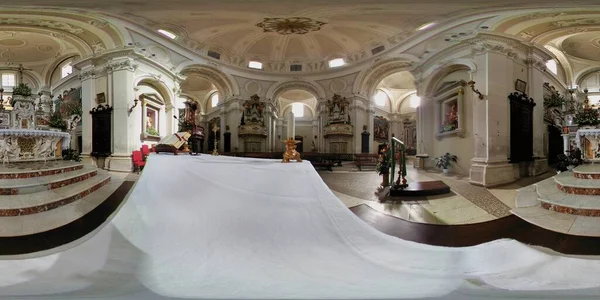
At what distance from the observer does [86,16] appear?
1.25 metres

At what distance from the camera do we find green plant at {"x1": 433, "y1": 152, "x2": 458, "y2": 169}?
1.10 metres

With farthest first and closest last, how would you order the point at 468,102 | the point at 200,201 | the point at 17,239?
the point at 200,201 < the point at 17,239 < the point at 468,102

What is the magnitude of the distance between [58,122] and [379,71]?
4.55ft

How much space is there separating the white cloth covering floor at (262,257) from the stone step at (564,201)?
0.20m

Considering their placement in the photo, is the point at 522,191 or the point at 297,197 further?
the point at 297,197

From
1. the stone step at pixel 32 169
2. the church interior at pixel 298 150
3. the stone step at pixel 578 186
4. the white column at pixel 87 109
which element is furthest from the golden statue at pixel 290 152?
the stone step at pixel 578 186

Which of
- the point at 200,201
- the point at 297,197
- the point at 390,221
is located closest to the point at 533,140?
the point at 390,221

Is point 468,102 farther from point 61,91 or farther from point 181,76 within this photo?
point 61,91

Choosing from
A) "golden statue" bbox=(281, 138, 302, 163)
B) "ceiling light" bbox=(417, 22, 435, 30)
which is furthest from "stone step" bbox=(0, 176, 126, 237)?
"ceiling light" bbox=(417, 22, 435, 30)

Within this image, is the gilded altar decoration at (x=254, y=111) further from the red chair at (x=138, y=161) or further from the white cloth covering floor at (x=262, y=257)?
the red chair at (x=138, y=161)

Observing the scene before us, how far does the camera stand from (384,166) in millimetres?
1123

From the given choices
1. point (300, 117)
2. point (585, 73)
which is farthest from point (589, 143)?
point (300, 117)

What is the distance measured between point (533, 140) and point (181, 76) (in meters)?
1.45

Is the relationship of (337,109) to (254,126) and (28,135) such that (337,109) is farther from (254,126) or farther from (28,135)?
(28,135)
